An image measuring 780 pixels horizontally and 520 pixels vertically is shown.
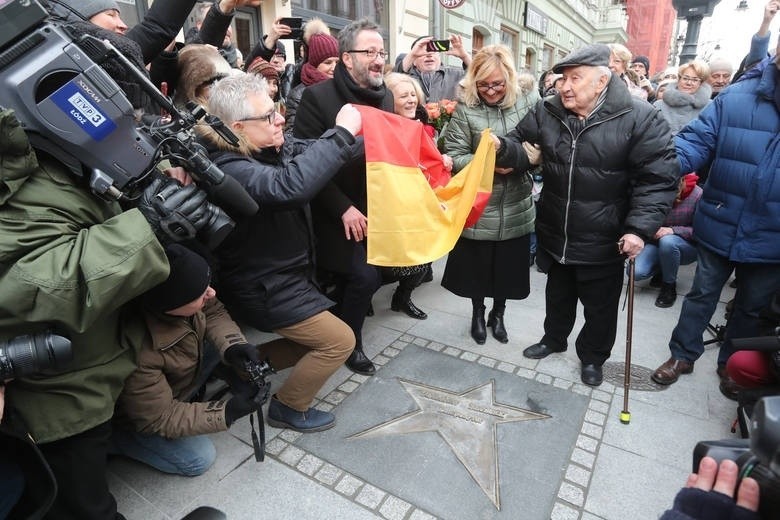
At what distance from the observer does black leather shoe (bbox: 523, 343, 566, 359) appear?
11.5ft

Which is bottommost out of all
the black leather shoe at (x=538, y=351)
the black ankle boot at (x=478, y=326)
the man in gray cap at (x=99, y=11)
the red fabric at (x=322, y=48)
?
the black leather shoe at (x=538, y=351)

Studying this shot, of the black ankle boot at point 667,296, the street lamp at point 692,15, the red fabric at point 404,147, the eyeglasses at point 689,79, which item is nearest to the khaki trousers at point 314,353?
the red fabric at point 404,147

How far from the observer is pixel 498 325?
380 cm

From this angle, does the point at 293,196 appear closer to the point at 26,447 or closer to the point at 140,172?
the point at 140,172

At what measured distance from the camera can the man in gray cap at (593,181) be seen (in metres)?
2.70

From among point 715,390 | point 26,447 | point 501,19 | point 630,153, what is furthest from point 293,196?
point 501,19

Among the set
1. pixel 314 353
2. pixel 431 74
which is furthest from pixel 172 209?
pixel 431 74

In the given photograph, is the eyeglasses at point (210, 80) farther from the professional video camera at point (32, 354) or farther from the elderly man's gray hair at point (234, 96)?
the professional video camera at point (32, 354)

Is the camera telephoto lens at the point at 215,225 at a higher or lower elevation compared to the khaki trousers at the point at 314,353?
higher

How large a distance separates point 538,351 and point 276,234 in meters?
2.08

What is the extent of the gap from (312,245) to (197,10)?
203 inches

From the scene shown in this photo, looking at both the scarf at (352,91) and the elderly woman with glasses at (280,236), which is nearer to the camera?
the elderly woman with glasses at (280,236)

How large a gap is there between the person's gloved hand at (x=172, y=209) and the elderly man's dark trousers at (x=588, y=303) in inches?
93.2

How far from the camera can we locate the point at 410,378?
3244mm
